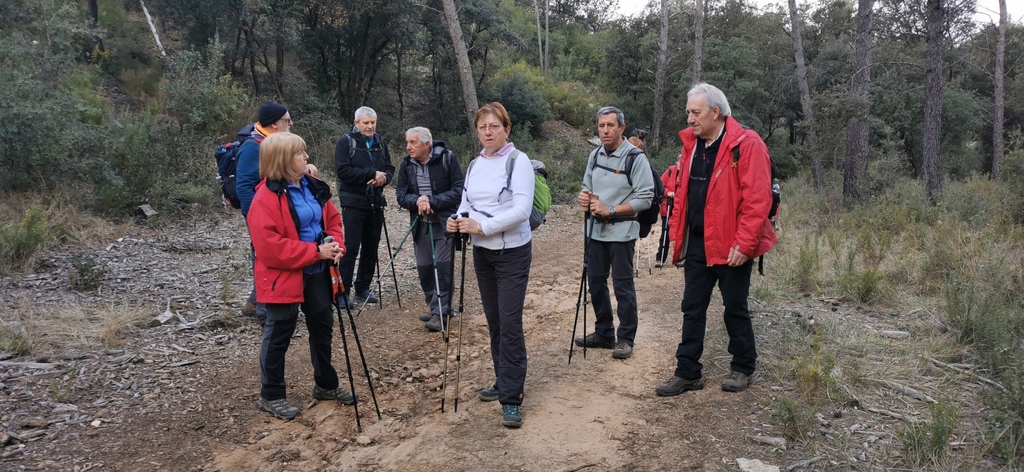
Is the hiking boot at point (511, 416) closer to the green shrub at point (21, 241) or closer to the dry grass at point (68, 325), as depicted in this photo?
the dry grass at point (68, 325)

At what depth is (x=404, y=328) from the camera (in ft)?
21.5

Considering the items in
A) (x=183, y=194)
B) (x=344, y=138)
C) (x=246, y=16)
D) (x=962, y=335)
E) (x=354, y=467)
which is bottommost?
(x=354, y=467)

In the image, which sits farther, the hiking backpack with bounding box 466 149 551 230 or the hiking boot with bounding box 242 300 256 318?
the hiking boot with bounding box 242 300 256 318

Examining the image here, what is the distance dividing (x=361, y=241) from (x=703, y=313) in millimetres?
3815

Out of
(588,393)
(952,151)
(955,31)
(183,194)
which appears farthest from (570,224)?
(955,31)

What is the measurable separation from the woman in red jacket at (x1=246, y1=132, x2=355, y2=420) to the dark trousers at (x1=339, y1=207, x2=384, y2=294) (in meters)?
2.06

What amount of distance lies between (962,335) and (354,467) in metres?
4.66

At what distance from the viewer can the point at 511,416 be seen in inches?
162

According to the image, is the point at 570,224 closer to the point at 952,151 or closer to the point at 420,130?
the point at 420,130

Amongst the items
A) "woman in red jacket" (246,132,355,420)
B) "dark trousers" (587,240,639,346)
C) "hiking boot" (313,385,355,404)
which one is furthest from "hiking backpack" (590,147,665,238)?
"hiking boot" (313,385,355,404)

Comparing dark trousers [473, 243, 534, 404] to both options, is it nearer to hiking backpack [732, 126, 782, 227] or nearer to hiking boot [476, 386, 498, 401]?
hiking boot [476, 386, 498, 401]

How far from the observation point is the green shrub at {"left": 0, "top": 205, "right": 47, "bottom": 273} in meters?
7.00

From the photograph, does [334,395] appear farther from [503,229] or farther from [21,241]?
[21,241]

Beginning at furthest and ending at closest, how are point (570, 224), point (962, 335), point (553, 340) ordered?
point (570, 224) → point (553, 340) → point (962, 335)
